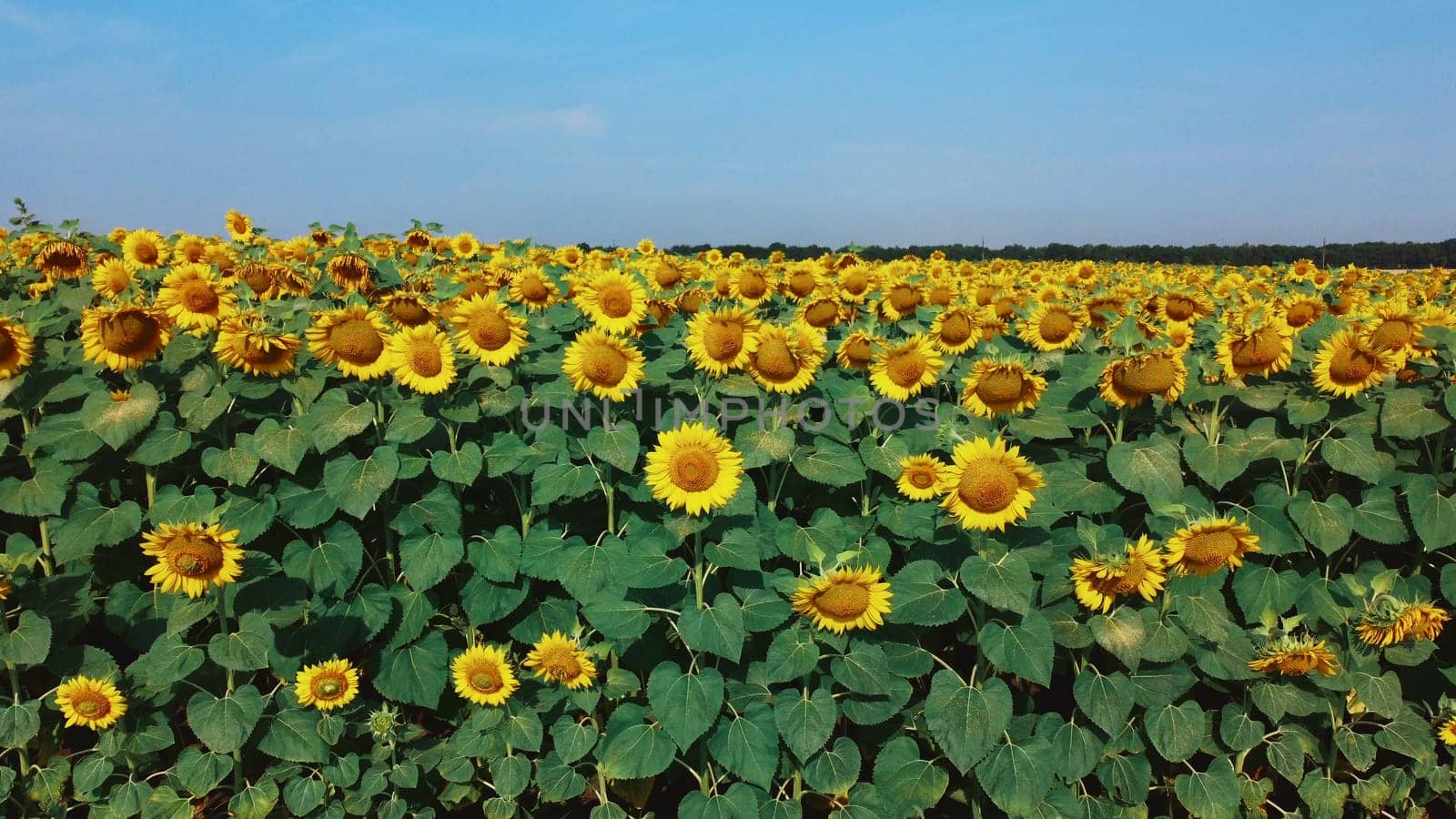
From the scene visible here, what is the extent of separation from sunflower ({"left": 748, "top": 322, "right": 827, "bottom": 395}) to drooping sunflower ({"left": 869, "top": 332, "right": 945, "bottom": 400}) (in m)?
0.38

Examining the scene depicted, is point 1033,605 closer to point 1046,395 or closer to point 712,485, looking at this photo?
point 1046,395

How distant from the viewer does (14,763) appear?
139 inches

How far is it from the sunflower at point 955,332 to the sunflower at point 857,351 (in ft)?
1.74

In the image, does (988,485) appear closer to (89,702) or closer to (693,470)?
(693,470)

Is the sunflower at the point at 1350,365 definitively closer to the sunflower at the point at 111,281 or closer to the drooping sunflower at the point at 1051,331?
the drooping sunflower at the point at 1051,331

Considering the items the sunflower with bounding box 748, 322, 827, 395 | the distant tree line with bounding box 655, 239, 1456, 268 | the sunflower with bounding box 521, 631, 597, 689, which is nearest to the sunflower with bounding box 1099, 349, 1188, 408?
the sunflower with bounding box 748, 322, 827, 395

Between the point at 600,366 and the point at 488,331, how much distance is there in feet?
1.59

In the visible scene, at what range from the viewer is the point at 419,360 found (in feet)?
9.97

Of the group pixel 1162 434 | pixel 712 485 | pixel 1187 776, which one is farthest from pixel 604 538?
pixel 1187 776

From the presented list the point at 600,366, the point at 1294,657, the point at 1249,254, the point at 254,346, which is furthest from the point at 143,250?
the point at 1249,254

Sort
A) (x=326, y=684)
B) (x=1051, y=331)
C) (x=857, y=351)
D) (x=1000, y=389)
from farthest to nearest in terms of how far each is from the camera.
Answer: (x=1051, y=331), (x=857, y=351), (x=1000, y=389), (x=326, y=684)

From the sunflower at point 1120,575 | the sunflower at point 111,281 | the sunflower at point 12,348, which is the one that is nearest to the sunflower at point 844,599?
the sunflower at point 1120,575

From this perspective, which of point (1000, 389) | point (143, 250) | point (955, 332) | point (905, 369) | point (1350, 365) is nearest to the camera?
point (1000, 389)

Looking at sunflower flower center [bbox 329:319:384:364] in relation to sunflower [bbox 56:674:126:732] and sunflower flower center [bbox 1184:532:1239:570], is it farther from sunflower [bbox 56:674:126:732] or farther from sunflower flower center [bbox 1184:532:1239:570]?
sunflower flower center [bbox 1184:532:1239:570]
